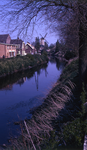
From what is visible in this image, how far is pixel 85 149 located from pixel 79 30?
14.8ft

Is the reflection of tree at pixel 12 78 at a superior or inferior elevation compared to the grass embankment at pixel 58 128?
inferior

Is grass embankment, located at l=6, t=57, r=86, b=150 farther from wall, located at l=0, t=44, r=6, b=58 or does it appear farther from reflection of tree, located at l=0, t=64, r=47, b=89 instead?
wall, located at l=0, t=44, r=6, b=58

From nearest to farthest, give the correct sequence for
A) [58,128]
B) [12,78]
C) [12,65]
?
[58,128], [12,78], [12,65]

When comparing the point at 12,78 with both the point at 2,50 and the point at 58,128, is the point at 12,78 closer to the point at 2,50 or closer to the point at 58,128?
the point at 58,128

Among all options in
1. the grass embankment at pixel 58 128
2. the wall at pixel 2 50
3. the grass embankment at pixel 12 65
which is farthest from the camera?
the wall at pixel 2 50

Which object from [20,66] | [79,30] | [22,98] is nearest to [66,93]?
[79,30]

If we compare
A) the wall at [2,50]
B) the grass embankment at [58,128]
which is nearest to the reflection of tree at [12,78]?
the grass embankment at [58,128]

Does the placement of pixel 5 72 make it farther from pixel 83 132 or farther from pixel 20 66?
pixel 83 132

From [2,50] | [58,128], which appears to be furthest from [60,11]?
[2,50]

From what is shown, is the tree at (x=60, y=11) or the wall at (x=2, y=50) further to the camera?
the wall at (x=2, y=50)

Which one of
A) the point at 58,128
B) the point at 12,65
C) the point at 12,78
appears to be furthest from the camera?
the point at 12,65

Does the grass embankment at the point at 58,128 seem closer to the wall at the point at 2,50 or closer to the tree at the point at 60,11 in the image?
the tree at the point at 60,11

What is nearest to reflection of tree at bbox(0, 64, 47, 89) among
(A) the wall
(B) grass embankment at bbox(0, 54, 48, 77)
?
(B) grass embankment at bbox(0, 54, 48, 77)

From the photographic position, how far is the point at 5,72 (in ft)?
79.5
